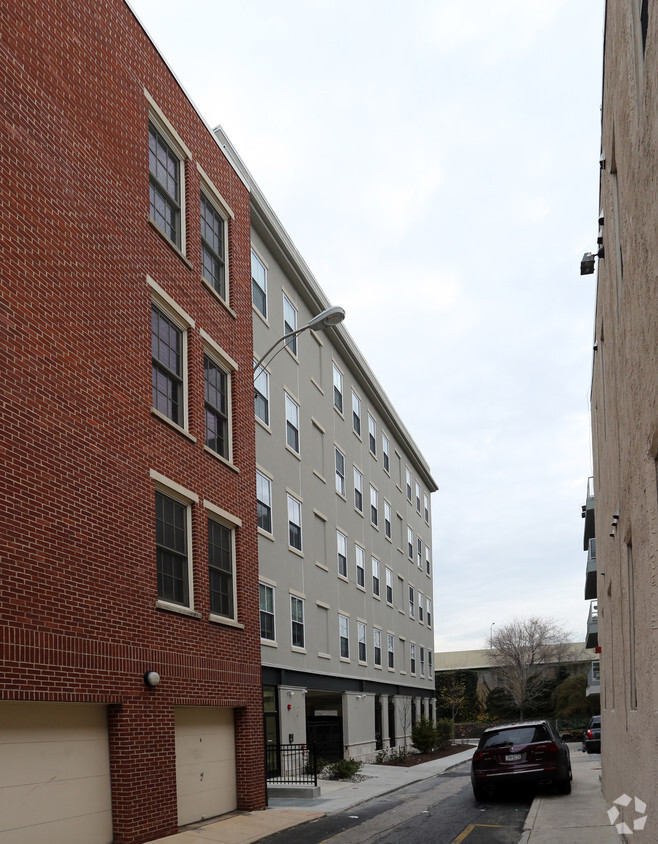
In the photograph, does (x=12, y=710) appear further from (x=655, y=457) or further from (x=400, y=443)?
(x=400, y=443)

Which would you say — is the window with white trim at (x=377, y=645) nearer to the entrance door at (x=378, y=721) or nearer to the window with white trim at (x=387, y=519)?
the entrance door at (x=378, y=721)

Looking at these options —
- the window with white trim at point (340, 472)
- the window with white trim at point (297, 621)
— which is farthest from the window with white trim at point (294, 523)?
the window with white trim at point (340, 472)

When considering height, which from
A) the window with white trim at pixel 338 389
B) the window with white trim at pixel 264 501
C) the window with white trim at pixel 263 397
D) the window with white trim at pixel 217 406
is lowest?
the window with white trim at pixel 264 501

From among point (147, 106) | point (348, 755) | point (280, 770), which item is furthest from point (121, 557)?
point (348, 755)

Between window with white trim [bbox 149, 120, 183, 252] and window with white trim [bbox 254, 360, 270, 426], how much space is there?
752 centimetres

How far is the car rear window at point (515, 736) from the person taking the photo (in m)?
16.7

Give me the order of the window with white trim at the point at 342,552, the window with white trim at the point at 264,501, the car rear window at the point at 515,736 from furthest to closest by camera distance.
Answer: the window with white trim at the point at 342,552
the window with white trim at the point at 264,501
the car rear window at the point at 515,736

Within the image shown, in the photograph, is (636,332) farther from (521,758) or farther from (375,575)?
(375,575)

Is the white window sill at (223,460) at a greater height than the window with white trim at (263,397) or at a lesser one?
lesser

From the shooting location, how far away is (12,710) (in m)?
9.74

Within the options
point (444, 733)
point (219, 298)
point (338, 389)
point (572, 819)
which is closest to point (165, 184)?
point (219, 298)

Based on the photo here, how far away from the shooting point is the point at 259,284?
24328 millimetres

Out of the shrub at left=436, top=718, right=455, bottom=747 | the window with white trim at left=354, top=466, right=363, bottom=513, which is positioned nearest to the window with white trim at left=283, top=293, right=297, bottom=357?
the window with white trim at left=354, top=466, right=363, bottom=513

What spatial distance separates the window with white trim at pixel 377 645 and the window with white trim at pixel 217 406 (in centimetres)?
2045
